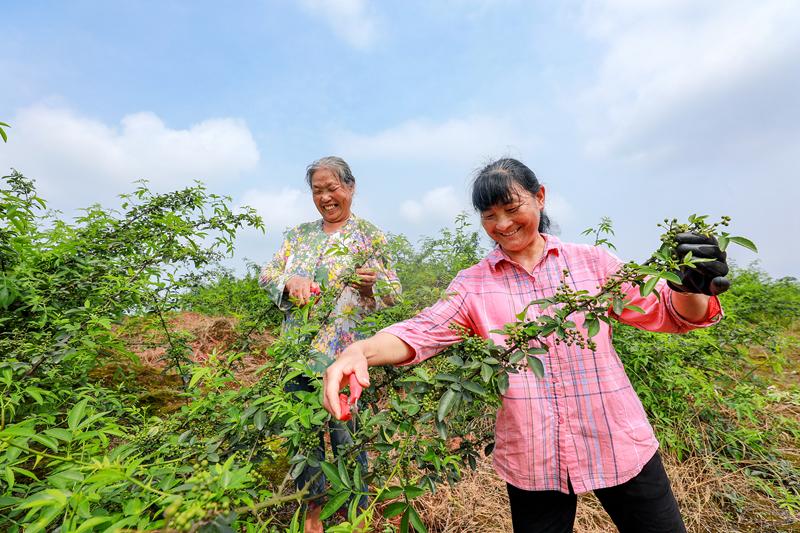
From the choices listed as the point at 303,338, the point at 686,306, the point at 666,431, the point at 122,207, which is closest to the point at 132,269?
the point at 122,207

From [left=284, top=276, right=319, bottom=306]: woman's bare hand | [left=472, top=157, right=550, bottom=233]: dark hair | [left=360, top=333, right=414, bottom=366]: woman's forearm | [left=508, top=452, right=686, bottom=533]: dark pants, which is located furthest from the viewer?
[left=284, top=276, right=319, bottom=306]: woman's bare hand

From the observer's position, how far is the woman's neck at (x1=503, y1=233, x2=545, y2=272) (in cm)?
174

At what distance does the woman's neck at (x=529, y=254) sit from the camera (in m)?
1.74

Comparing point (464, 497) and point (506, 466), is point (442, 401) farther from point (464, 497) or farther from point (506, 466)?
point (464, 497)

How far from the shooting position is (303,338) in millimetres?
1875

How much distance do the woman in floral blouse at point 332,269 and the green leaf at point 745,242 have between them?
1503 mm

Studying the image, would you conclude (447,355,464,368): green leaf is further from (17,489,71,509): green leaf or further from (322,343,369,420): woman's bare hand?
(17,489,71,509): green leaf

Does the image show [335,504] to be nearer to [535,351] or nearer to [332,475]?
[332,475]

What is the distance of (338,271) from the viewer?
2.36 meters

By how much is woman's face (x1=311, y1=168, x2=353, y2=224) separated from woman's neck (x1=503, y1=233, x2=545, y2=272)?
1.20 m

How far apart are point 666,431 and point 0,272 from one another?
4.41m

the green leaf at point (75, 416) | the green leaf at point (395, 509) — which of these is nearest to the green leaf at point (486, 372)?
the green leaf at point (395, 509)

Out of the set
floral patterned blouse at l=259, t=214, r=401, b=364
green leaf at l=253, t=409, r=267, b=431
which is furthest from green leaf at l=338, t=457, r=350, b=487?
floral patterned blouse at l=259, t=214, r=401, b=364

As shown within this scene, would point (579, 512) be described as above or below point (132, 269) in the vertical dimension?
below
